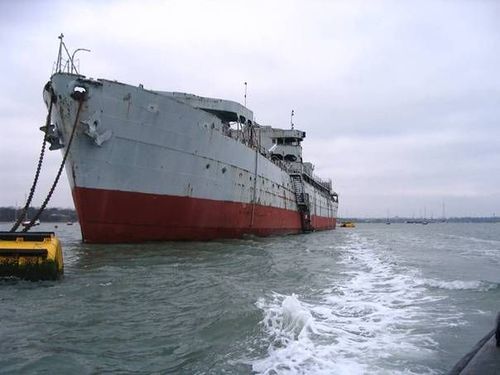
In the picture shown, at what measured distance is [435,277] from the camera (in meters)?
11.0

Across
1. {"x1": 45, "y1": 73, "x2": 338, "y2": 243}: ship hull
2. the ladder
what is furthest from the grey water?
the ladder

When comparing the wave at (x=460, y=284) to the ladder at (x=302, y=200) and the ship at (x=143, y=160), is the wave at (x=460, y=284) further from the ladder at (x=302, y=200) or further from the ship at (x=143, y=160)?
the ladder at (x=302, y=200)

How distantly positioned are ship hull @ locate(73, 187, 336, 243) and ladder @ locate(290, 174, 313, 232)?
44.3 feet

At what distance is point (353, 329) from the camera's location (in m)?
6.06

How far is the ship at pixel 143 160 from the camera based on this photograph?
48.6 feet

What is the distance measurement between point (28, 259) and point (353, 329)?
6174 millimetres

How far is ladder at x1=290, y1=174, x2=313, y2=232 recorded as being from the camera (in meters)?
33.4

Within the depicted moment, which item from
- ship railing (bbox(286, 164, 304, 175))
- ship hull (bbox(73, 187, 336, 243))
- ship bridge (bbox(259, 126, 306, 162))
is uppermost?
ship bridge (bbox(259, 126, 306, 162))

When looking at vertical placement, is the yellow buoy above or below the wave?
above

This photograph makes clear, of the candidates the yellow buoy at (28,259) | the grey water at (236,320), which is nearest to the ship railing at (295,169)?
the grey water at (236,320)

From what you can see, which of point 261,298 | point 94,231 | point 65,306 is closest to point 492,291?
point 261,298

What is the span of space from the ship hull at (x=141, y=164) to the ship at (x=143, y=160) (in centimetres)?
3

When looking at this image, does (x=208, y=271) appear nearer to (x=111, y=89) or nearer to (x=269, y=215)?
(x=111, y=89)

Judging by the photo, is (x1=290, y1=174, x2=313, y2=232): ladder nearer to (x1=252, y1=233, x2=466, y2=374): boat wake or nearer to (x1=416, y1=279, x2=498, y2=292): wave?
(x1=416, y1=279, x2=498, y2=292): wave
